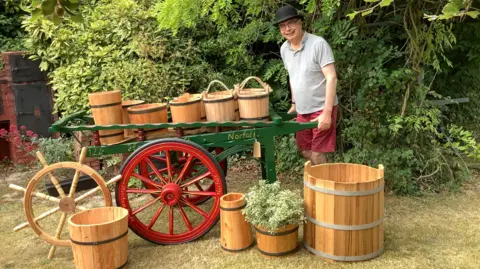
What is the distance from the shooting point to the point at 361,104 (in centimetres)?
503

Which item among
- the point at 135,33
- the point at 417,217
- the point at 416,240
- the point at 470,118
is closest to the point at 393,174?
the point at 417,217

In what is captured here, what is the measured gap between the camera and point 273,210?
3.45 metres

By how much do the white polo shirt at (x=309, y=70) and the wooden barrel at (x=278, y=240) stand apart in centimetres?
124

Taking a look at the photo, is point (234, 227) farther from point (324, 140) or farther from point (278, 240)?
point (324, 140)

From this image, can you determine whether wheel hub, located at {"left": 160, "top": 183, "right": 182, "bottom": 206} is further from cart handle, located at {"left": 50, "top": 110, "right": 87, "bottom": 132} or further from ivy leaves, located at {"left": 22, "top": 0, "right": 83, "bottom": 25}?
ivy leaves, located at {"left": 22, "top": 0, "right": 83, "bottom": 25}

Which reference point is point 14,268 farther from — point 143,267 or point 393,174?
point 393,174

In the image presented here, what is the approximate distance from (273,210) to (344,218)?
54cm

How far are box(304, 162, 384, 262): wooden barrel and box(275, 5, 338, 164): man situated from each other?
806mm

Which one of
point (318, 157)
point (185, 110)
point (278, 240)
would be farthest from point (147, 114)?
point (318, 157)

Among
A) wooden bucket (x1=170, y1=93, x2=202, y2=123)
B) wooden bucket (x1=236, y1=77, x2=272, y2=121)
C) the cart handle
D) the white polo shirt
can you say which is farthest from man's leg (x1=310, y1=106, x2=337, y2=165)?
the cart handle

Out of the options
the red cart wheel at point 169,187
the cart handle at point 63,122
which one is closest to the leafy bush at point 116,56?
the cart handle at point 63,122

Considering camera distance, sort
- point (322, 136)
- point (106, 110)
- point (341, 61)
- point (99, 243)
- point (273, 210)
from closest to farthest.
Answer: point (99, 243) → point (273, 210) → point (106, 110) → point (322, 136) → point (341, 61)

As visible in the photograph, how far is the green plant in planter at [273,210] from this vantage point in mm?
3395

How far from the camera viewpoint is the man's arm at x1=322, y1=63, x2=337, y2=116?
3.93 m
